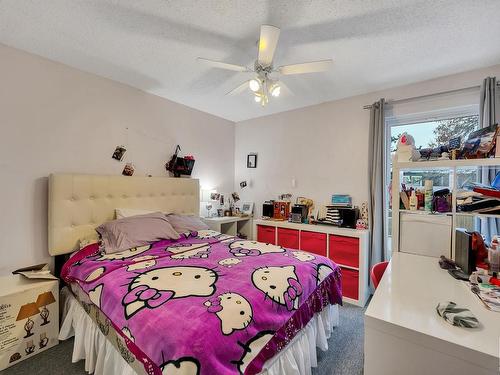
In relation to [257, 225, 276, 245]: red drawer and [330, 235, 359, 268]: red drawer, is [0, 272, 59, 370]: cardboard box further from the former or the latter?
[330, 235, 359, 268]: red drawer

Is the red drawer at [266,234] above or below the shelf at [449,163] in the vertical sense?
below

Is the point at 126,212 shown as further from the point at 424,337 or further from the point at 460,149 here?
the point at 460,149

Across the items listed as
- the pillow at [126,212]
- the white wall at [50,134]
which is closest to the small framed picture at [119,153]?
the white wall at [50,134]

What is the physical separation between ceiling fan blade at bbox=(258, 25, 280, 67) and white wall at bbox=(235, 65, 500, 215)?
1.74 meters

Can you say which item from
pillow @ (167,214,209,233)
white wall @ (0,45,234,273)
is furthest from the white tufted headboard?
pillow @ (167,214,209,233)

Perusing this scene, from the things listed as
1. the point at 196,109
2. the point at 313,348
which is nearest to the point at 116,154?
the point at 196,109

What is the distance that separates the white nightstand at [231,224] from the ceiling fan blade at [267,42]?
2229 millimetres

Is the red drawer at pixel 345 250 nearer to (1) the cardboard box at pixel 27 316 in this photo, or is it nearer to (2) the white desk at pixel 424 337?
(2) the white desk at pixel 424 337

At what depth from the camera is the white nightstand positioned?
131 inches

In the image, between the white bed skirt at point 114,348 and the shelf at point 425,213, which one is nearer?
the white bed skirt at point 114,348

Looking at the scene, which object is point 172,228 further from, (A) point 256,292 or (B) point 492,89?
(B) point 492,89

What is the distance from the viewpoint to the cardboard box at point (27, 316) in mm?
1638

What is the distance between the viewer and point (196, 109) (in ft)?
11.6

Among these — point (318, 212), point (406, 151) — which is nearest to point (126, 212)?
point (318, 212)
